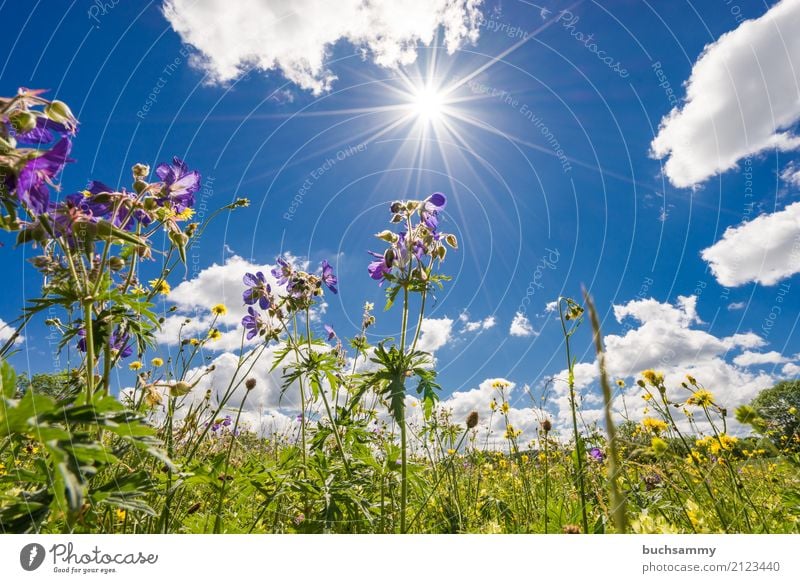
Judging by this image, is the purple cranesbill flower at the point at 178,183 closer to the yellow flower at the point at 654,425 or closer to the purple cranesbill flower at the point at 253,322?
the purple cranesbill flower at the point at 253,322

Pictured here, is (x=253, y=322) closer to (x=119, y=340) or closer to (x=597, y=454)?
(x=119, y=340)

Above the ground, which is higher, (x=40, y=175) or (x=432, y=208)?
(x=432, y=208)

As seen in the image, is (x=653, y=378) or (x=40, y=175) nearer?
(x=40, y=175)

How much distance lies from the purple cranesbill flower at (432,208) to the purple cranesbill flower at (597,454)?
2627 mm

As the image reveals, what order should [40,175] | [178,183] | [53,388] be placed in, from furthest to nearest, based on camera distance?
[53,388] → [178,183] → [40,175]

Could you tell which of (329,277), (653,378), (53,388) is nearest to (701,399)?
(653,378)

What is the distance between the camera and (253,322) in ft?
12.1

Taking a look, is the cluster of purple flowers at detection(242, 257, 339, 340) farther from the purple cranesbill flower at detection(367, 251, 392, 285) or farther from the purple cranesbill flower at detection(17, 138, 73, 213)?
the purple cranesbill flower at detection(17, 138, 73, 213)

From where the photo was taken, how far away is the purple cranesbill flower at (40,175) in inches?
A: 53.0

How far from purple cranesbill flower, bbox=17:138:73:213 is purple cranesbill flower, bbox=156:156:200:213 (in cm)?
52

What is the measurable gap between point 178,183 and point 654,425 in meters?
3.37

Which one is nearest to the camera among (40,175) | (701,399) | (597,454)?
(40,175)

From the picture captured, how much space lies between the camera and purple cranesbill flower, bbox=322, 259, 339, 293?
162 inches
